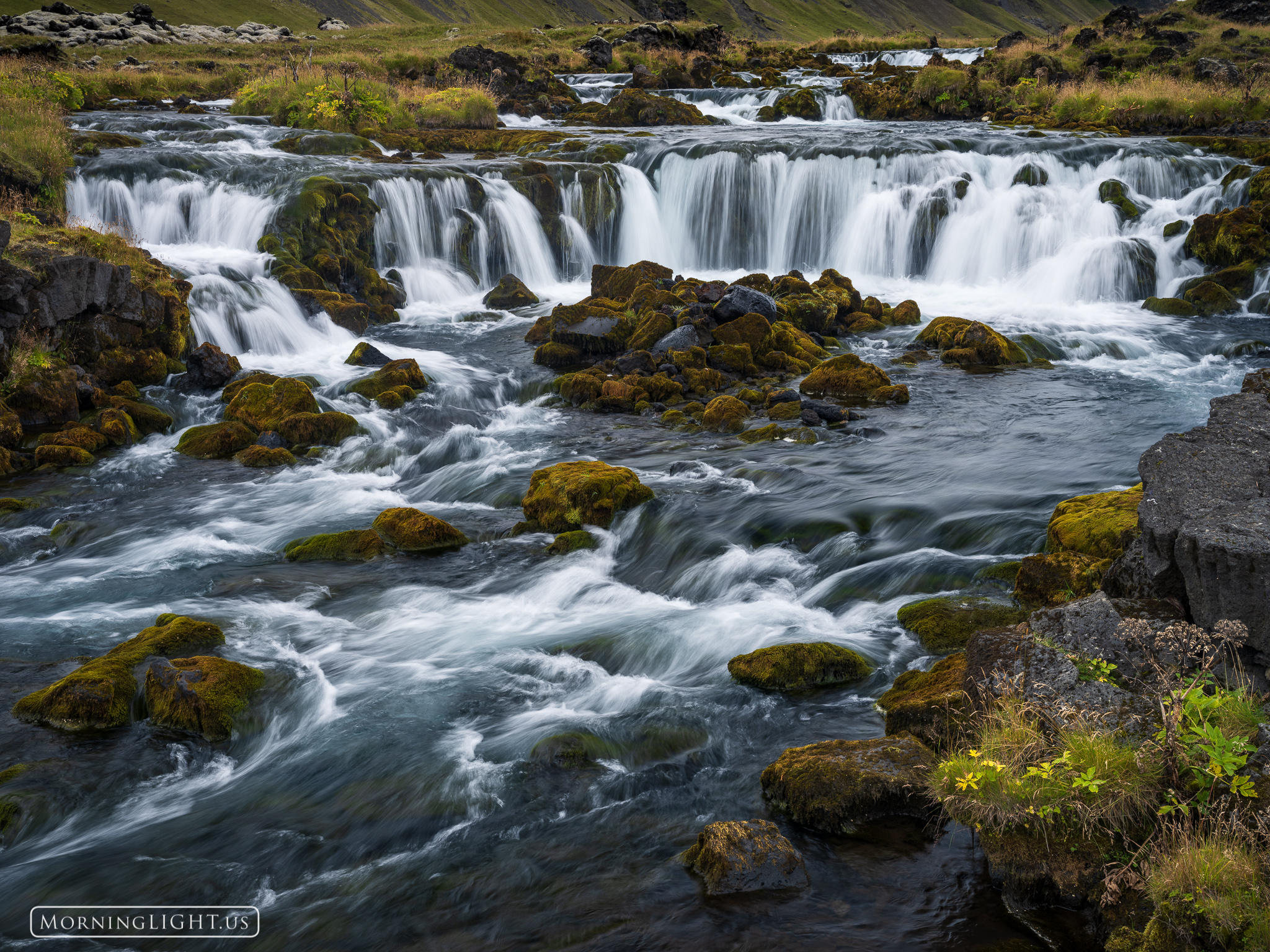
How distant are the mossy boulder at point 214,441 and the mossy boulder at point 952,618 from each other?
1043 centimetres

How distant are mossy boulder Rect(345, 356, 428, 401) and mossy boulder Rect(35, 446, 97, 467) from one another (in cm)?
439

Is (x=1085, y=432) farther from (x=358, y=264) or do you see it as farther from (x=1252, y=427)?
(x=358, y=264)

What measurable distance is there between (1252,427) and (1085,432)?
7742mm

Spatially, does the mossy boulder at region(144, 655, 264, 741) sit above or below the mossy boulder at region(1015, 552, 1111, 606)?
below

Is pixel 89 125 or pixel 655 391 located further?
pixel 89 125

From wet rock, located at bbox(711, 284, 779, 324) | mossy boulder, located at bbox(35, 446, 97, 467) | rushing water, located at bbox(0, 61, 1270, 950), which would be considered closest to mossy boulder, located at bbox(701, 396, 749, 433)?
rushing water, located at bbox(0, 61, 1270, 950)

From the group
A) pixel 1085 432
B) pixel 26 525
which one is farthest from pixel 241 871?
pixel 1085 432

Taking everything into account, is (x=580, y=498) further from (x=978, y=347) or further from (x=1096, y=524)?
(x=978, y=347)

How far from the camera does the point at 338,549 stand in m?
10.9

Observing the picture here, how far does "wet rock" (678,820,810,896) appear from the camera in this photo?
211 inches

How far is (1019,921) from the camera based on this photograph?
194 inches

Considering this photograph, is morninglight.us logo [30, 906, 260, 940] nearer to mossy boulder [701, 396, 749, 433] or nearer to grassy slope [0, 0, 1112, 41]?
mossy boulder [701, 396, 749, 433]

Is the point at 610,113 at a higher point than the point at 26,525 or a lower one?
higher

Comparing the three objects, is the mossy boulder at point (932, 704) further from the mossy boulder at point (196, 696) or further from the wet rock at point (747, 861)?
the mossy boulder at point (196, 696)
